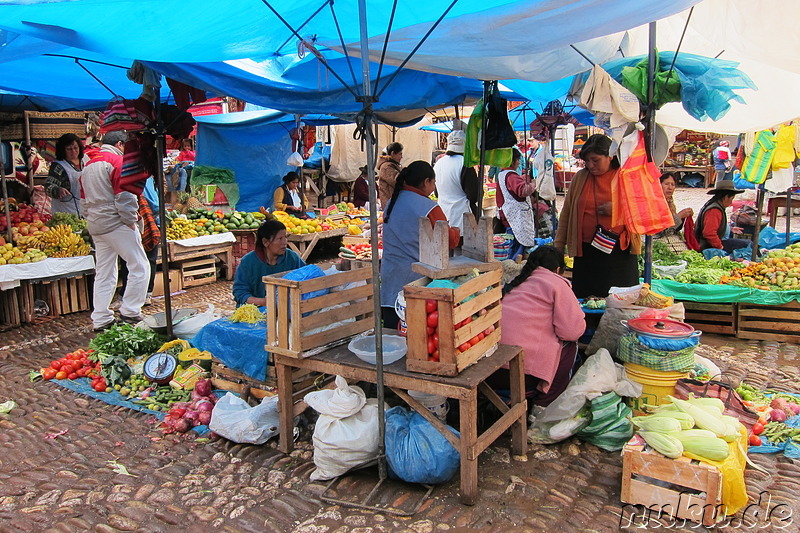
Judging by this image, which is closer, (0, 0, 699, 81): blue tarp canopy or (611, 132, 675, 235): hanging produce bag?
(0, 0, 699, 81): blue tarp canopy

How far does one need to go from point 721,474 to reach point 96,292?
6.57 m

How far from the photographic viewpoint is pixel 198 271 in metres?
9.65

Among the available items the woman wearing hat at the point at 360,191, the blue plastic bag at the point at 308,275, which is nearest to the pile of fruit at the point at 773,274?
the blue plastic bag at the point at 308,275

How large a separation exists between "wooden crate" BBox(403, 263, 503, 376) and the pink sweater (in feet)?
1.64

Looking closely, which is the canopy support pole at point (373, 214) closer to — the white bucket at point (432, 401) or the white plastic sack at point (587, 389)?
the white bucket at point (432, 401)

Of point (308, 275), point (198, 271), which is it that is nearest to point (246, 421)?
point (308, 275)

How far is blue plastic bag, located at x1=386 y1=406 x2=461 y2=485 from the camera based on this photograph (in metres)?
3.45

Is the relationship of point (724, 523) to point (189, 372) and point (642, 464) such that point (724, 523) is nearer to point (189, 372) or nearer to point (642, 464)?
point (642, 464)

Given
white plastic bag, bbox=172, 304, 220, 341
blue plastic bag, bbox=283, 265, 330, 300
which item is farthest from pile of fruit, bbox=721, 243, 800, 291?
white plastic bag, bbox=172, 304, 220, 341

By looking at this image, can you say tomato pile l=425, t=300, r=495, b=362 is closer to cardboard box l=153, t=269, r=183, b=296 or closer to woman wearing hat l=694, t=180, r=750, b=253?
woman wearing hat l=694, t=180, r=750, b=253

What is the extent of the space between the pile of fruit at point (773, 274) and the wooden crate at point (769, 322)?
0.21 m

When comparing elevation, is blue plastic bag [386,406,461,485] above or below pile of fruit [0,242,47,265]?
below

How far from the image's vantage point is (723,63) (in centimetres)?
480

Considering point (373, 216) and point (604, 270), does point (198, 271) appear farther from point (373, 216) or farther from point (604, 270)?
point (373, 216)
